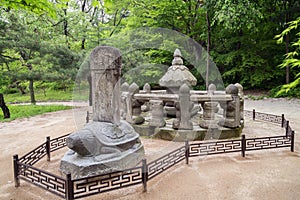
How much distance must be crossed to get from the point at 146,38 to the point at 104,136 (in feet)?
41.2

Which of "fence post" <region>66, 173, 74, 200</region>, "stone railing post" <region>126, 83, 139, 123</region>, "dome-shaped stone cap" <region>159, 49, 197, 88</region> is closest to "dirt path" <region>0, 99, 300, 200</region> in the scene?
"fence post" <region>66, 173, 74, 200</region>

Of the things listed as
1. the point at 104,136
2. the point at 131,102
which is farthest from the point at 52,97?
the point at 104,136

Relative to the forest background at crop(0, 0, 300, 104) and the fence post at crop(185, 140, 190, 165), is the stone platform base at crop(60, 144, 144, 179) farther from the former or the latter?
the forest background at crop(0, 0, 300, 104)

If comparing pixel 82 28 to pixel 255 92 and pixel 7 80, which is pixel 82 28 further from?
pixel 255 92

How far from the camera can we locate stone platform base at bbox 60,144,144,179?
4.88 meters

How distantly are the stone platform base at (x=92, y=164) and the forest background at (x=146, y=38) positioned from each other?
7.26m

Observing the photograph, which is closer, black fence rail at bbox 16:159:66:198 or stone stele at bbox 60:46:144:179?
black fence rail at bbox 16:159:66:198

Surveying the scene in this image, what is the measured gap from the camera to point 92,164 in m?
4.92

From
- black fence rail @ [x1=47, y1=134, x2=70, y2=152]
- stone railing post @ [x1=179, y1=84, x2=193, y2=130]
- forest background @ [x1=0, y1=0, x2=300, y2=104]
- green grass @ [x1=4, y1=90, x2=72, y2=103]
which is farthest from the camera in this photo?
green grass @ [x1=4, y1=90, x2=72, y2=103]

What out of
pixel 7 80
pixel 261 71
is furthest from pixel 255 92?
pixel 7 80

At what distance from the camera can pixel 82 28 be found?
16922 millimetres

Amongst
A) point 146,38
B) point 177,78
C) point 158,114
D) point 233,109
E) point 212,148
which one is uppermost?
point 146,38

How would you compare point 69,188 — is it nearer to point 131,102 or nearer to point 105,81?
point 105,81

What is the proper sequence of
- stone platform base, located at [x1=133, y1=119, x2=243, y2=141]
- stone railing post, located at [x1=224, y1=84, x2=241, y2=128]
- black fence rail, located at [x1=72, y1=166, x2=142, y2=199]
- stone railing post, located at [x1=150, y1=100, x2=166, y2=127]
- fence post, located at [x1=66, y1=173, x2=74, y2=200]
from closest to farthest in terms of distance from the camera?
1. fence post, located at [x1=66, y1=173, x2=74, y2=200]
2. black fence rail, located at [x1=72, y1=166, x2=142, y2=199]
3. stone platform base, located at [x1=133, y1=119, x2=243, y2=141]
4. stone railing post, located at [x1=224, y1=84, x2=241, y2=128]
5. stone railing post, located at [x1=150, y1=100, x2=166, y2=127]
